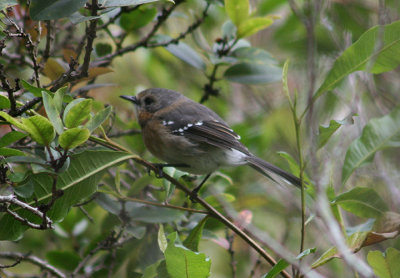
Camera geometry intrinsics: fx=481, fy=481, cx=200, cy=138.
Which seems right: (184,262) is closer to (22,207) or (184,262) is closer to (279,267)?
(279,267)

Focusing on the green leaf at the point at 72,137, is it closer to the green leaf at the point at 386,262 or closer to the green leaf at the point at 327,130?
the green leaf at the point at 327,130

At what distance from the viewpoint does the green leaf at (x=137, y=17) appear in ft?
11.8

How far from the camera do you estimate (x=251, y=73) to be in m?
3.93

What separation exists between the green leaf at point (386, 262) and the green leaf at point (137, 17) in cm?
235

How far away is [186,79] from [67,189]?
340cm

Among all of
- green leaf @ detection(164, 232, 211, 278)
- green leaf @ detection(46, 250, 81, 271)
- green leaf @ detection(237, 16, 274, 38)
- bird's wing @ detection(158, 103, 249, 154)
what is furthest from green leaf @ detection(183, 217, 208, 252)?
green leaf @ detection(237, 16, 274, 38)

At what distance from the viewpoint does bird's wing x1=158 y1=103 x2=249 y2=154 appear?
3879mm

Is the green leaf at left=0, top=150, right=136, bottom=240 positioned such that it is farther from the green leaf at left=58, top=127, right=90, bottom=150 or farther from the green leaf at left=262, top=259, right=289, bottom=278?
the green leaf at left=262, top=259, right=289, bottom=278

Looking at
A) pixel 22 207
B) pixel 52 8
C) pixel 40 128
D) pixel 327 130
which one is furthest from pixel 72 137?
pixel 327 130

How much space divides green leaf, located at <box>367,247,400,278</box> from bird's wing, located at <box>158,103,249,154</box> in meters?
1.70

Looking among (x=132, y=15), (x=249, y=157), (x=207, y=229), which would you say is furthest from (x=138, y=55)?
(x=207, y=229)

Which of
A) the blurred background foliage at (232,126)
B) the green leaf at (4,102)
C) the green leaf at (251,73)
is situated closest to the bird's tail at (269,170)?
the blurred background foliage at (232,126)

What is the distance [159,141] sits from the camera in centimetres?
375

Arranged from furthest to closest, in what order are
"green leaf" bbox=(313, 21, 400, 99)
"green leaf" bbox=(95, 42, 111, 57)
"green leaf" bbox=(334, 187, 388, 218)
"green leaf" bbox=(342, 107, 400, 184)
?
1. "green leaf" bbox=(95, 42, 111, 57)
2. "green leaf" bbox=(342, 107, 400, 184)
3. "green leaf" bbox=(334, 187, 388, 218)
4. "green leaf" bbox=(313, 21, 400, 99)
